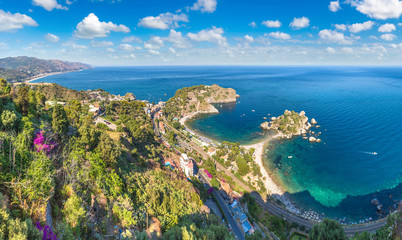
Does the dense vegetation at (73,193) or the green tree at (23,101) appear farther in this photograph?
the green tree at (23,101)

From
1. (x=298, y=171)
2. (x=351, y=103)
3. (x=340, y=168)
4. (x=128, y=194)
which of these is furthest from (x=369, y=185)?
(x=351, y=103)

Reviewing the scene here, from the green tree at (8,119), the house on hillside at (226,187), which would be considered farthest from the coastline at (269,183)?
the green tree at (8,119)

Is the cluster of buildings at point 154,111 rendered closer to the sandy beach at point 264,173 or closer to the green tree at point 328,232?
the sandy beach at point 264,173

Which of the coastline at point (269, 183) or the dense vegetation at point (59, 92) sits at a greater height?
the dense vegetation at point (59, 92)

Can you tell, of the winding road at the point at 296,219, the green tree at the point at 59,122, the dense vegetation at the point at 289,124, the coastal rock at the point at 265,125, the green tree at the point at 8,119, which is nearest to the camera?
the green tree at the point at 8,119

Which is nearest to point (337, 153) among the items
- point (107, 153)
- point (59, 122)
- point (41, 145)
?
point (107, 153)

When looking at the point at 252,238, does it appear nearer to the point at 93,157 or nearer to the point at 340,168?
the point at 93,157
